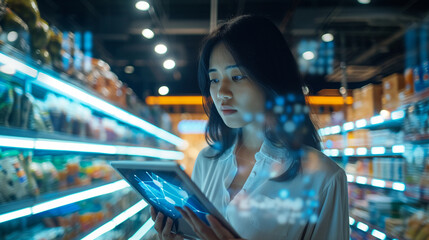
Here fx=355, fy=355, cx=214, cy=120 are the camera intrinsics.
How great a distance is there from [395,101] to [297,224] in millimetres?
2160

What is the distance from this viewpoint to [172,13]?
19.8 feet

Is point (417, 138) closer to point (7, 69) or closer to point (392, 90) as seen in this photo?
point (392, 90)

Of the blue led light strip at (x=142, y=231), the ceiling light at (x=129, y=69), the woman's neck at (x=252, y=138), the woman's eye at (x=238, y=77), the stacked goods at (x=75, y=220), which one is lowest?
the blue led light strip at (x=142, y=231)

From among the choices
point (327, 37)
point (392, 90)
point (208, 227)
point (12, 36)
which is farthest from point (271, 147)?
point (327, 37)

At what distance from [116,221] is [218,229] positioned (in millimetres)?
2115

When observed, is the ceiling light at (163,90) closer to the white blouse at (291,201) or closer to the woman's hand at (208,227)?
the white blouse at (291,201)

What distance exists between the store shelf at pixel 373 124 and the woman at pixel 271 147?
3.60ft

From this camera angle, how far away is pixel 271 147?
1.16 metres

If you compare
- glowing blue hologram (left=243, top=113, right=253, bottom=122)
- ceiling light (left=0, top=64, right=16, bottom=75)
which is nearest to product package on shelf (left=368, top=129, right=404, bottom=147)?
glowing blue hologram (left=243, top=113, right=253, bottom=122)

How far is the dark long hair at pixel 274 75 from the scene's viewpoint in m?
1.07

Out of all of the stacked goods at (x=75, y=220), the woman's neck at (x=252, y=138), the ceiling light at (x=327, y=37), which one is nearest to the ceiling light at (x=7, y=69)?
the stacked goods at (x=75, y=220)

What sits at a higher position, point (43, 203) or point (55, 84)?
point (55, 84)

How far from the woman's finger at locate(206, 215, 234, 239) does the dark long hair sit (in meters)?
0.33

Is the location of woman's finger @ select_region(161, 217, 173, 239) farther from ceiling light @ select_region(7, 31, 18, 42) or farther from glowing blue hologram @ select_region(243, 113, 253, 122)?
ceiling light @ select_region(7, 31, 18, 42)
